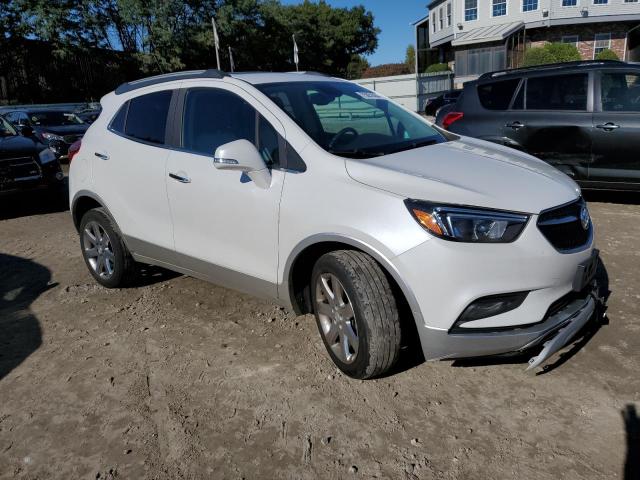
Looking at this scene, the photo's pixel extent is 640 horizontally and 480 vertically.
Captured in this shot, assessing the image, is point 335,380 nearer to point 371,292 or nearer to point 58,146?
point 371,292

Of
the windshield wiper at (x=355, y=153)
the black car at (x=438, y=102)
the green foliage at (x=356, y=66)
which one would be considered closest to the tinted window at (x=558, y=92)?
the windshield wiper at (x=355, y=153)

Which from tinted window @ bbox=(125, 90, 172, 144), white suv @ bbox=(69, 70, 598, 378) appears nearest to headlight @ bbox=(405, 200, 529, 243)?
white suv @ bbox=(69, 70, 598, 378)

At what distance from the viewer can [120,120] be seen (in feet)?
14.3

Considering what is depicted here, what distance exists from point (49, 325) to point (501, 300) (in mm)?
3300

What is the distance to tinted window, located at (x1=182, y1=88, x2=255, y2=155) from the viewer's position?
344cm

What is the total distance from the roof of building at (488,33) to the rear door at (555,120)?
25949mm

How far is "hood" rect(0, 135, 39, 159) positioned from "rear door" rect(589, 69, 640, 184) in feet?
25.0

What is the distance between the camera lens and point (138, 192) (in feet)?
13.3

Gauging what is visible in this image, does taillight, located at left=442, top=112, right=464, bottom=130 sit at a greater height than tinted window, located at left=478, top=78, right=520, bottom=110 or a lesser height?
lesser

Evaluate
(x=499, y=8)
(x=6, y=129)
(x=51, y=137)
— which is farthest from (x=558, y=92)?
(x=499, y=8)

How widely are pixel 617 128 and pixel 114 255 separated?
5398 mm

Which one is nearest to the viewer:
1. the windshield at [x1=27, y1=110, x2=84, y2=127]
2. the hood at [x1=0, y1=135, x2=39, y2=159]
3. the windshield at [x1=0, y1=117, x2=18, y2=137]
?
the hood at [x1=0, y1=135, x2=39, y2=159]

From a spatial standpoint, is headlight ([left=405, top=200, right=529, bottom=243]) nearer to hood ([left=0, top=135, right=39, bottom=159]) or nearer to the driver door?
the driver door

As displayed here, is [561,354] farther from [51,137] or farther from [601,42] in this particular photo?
[601,42]
